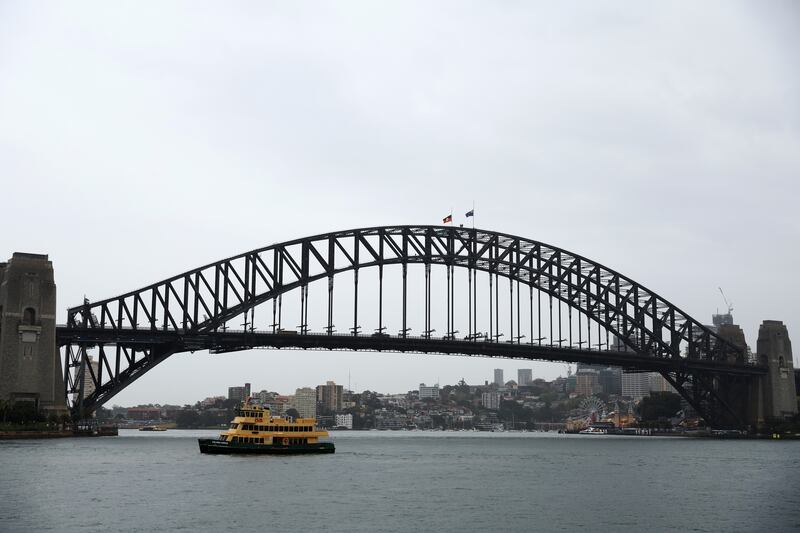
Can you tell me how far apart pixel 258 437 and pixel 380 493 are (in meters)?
30.4

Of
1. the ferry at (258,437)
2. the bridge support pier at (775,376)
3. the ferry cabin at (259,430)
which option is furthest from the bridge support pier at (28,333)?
the bridge support pier at (775,376)

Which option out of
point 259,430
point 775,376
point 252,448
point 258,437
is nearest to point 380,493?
point 252,448

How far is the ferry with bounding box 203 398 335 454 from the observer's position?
290ft

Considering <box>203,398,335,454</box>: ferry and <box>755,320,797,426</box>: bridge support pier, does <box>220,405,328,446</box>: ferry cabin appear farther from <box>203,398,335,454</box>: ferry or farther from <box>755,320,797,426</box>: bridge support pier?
<box>755,320,797,426</box>: bridge support pier

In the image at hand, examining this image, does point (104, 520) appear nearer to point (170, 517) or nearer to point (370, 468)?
point (170, 517)

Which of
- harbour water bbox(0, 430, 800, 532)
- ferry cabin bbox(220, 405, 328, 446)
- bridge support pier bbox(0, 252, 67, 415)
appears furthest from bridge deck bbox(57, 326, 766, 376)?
ferry cabin bbox(220, 405, 328, 446)

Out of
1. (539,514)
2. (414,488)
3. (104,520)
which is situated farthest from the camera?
(414,488)

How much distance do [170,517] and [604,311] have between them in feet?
345

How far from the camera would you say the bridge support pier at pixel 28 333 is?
101m

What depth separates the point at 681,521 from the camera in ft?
162

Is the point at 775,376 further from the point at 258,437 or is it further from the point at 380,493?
the point at 380,493

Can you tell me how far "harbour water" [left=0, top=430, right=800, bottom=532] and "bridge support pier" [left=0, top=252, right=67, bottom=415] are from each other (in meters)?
11.8

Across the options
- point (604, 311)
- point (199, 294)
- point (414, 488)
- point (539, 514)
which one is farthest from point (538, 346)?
point (539, 514)

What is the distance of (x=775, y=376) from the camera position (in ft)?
497
